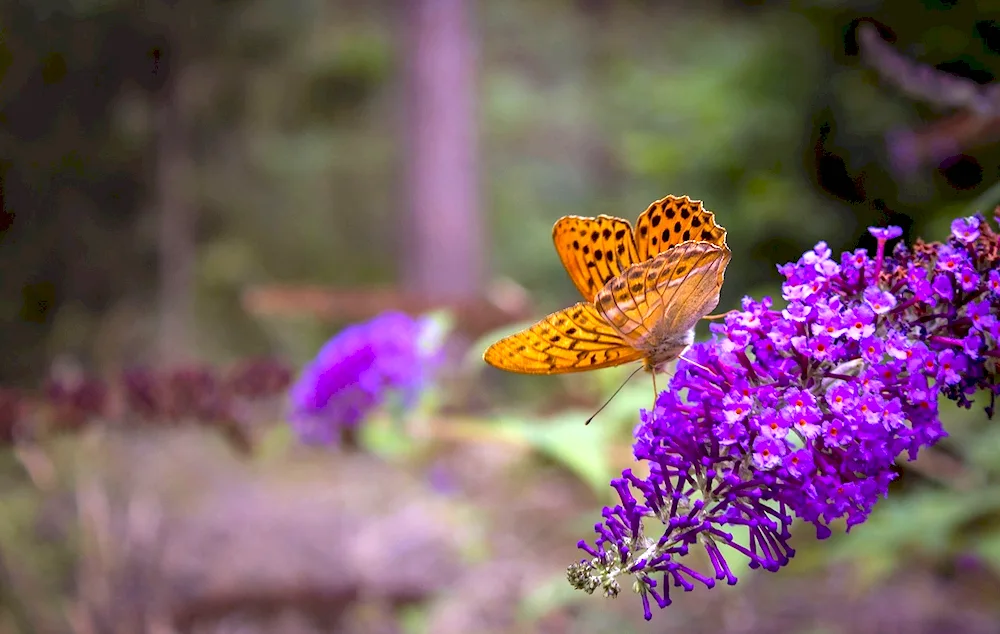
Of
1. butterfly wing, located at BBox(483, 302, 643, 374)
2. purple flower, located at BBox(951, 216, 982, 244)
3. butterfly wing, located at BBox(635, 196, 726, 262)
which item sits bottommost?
purple flower, located at BBox(951, 216, 982, 244)

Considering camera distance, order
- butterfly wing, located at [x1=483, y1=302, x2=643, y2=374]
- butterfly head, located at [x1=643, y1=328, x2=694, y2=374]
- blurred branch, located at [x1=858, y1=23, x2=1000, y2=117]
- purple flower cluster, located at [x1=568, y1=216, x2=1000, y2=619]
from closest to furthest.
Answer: purple flower cluster, located at [x1=568, y1=216, x2=1000, y2=619] < butterfly wing, located at [x1=483, y1=302, x2=643, y2=374] < butterfly head, located at [x1=643, y1=328, x2=694, y2=374] < blurred branch, located at [x1=858, y1=23, x2=1000, y2=117]

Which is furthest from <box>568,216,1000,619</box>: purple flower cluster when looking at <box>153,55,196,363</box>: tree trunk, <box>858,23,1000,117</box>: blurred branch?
<box>153,55,196,363</box>: tree trunk

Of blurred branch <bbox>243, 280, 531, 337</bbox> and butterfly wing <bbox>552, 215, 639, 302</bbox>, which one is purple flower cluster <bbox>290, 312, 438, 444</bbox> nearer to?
blurred branch <bbox>243, 280, 531, 337</bbox>

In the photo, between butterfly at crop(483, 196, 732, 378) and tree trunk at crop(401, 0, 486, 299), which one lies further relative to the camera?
tree trunk at crop(401, 0, 486, 299)

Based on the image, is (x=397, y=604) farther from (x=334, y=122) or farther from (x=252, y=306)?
(x=334, y=122)

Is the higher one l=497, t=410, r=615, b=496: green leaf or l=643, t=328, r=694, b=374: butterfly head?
l=497, t=410, r=615, b=496: green leaf

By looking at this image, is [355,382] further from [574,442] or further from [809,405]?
[809,405]

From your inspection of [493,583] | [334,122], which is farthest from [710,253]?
[334,122]
